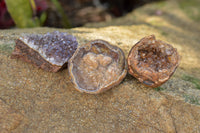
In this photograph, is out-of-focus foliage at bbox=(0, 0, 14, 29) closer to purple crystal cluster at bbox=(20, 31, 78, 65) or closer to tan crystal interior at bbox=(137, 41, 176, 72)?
purple crystal cluster at bbox=(20, 31, 78, 65)

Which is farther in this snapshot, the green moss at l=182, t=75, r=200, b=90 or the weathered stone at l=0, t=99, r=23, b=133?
the green moss at l=182, t=75, r=200, b=90

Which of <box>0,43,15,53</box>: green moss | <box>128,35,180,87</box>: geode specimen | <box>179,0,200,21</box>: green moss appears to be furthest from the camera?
<box>179,0,200,21</box>: green moss

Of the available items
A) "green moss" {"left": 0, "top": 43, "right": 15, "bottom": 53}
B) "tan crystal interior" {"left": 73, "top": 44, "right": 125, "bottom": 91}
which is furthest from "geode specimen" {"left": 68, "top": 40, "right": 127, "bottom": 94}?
"green moss" {"left": 0, "top": 43, "right": 15, "bottom": 53}

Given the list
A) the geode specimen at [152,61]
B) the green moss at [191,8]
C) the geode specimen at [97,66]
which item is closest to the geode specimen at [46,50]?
the geode specimen at [97,66]

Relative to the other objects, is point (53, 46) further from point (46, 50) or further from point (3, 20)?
point (3, 20)

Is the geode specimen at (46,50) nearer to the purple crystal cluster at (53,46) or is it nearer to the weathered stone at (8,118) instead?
the purple crystal cluster at (53,46)

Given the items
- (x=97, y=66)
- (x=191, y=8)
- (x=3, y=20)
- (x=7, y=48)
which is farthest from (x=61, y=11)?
(x=191, y=8)
